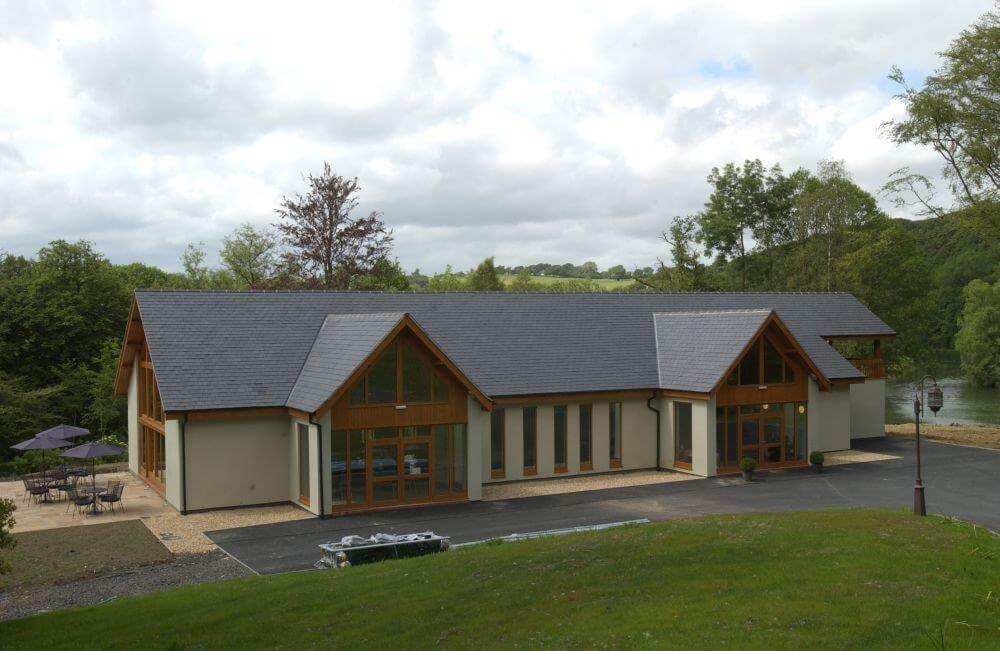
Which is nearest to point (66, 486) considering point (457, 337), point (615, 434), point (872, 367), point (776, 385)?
point (457, 337)

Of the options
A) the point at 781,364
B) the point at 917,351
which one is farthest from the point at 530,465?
the point at 917,351

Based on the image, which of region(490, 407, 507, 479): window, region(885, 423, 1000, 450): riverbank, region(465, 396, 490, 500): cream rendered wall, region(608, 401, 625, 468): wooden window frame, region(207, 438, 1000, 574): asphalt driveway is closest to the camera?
region(207, 438, 1000, 574): asphalt driveway

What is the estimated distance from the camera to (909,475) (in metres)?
25.9

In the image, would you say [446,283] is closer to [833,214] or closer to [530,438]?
[833,214]

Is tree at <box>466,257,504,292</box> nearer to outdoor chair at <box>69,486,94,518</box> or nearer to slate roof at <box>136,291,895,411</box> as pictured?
slate roof at <box>136,291,895,411</box>

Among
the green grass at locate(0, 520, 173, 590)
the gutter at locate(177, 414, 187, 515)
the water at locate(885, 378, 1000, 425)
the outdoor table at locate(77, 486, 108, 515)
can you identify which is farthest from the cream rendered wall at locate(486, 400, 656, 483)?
the water at locate(885, 378, 1000, 425)

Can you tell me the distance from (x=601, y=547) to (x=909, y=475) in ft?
50.4

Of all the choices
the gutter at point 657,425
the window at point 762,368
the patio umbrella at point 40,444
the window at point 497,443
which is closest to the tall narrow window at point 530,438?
the window at point 497,443

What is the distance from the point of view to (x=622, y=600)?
1127 cm

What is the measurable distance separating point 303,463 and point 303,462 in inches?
1.0

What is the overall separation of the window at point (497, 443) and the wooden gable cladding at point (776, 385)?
635 centimetres

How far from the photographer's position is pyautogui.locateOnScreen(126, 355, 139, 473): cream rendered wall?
28.2 m

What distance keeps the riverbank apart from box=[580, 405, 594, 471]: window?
15.3 meters

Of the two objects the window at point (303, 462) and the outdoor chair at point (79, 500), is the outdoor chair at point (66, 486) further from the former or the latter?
the window at point (303, 462)
